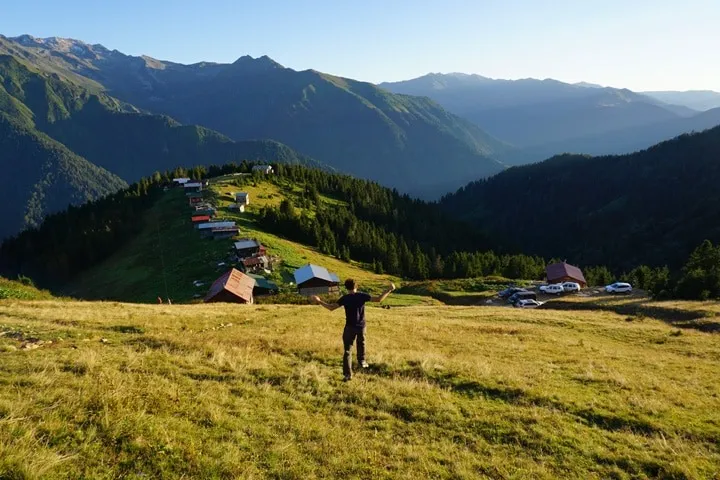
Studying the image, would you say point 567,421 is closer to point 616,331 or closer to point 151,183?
point 616,331

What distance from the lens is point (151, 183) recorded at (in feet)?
546

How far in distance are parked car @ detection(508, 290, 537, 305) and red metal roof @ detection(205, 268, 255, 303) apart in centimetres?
4050

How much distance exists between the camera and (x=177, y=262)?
9056cm

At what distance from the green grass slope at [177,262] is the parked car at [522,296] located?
532 inches

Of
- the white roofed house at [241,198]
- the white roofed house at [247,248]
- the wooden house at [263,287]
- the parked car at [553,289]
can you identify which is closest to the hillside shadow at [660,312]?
the parked car at [553,289]

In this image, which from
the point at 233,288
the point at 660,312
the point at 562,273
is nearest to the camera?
the point at 660,312

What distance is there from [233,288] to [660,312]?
51194 millimetres

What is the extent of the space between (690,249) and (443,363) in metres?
222

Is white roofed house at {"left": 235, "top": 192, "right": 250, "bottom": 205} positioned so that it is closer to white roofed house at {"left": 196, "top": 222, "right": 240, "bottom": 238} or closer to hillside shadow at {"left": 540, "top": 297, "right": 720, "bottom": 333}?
white roofed house at {"left": 196, "top": 222, "right": 240, "bottom": 238}

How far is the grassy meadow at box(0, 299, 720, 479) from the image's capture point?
841cm

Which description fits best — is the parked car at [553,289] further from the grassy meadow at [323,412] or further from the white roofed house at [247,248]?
the grassy meadow at [323,412]

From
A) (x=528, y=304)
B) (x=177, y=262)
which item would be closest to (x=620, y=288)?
(x=528, y=304)

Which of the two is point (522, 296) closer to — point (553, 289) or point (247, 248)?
point (553, 289)

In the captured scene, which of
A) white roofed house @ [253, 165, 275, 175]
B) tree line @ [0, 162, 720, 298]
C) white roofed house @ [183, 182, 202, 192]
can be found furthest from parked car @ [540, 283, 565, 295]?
white roofed house @ [253, 165, 275, 175]
